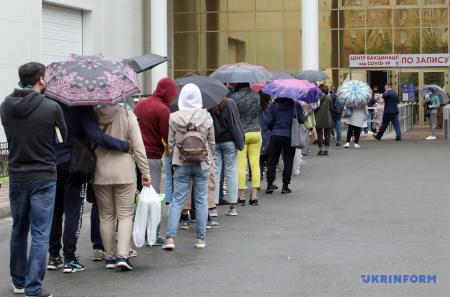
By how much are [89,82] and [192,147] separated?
5.46 feet

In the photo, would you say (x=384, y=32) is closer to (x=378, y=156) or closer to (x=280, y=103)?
(x=378, y=156)

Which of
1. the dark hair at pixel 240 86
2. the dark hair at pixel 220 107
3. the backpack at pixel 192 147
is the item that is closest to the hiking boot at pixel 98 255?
the backpack at pixel 192 147

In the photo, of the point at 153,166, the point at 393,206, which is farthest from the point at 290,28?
the point at 153,166

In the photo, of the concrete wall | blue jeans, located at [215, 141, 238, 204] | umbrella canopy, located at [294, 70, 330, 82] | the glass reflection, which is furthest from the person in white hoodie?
the glass reflection

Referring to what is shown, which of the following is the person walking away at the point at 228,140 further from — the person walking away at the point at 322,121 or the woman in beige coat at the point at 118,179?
the person walking away at the point at 322,121

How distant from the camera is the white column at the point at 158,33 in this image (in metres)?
34.8

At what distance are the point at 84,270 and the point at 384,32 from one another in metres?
32.7

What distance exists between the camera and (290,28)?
1574 inches

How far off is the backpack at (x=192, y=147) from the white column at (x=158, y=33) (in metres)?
26.0

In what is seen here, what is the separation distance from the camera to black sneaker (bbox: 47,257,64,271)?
8.12 metres

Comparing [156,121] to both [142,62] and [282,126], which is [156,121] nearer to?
[142,62]

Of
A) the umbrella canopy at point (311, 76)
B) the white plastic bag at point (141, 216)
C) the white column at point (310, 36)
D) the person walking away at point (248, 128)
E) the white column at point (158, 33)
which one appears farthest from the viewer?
the white column at point (158, 33)

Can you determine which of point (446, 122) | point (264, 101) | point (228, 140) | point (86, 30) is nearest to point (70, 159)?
point (228, 140)

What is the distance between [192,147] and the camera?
8859 millimetres
